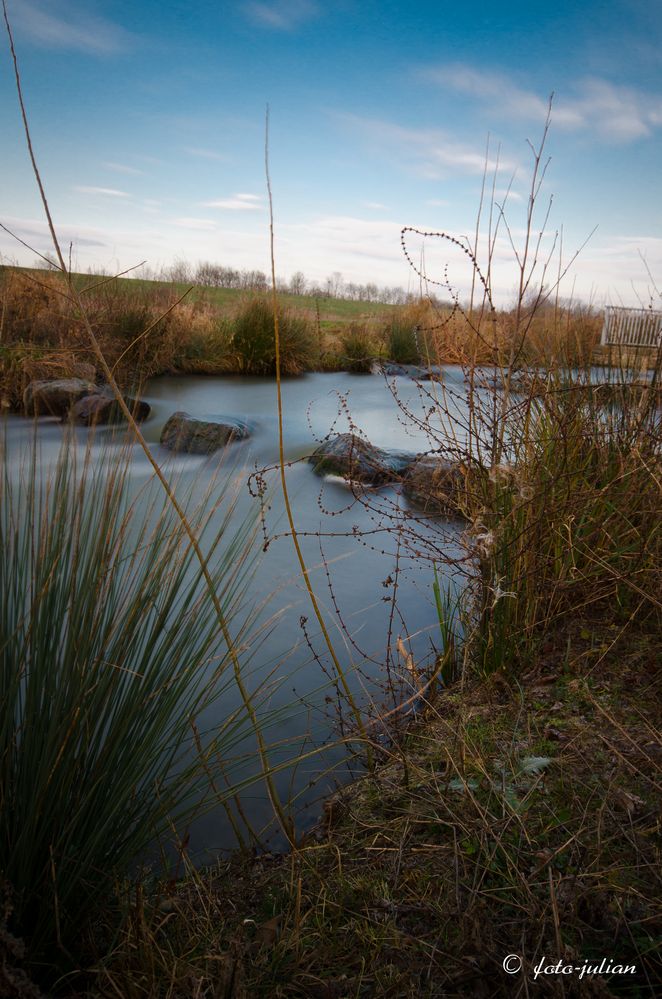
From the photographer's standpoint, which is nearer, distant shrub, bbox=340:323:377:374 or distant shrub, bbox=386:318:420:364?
distant shrub, bbox=340:323:377:374

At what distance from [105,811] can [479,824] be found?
95cm

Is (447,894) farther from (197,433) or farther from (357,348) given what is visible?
(357,348)

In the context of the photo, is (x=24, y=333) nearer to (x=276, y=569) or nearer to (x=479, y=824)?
(x=276, y=569)

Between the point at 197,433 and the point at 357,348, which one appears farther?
Result: the point at 357,348

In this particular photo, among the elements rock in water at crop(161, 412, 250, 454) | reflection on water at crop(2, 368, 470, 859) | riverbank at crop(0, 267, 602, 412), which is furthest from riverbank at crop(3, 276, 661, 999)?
riverbank at crop(0, 267, 602, 412)

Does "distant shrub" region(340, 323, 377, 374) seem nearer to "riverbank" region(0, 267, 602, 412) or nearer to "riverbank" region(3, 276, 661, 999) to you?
"riverbank" region(0, 267, 602, 412)

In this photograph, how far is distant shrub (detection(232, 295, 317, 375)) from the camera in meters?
13.0

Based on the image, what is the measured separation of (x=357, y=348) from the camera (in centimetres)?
1524

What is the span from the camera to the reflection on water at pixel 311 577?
258cm

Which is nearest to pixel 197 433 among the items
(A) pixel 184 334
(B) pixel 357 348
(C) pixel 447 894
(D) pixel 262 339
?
(A) pixel 184 334

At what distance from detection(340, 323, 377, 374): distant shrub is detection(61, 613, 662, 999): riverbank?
1314 centimetres

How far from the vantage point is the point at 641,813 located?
1883 millimetres

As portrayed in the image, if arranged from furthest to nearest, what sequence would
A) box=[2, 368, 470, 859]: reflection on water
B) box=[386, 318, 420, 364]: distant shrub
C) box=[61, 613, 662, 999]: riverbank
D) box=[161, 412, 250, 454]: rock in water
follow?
box=[386, 318, 420, 364]: distant shrub < box=[161, 412, 250, 454]: rock in water < box=[2, 368, 470, 859]: reflection on water < box=[61, 613, 662, 999]: riverbank

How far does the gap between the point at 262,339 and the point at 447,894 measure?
12190 mm
